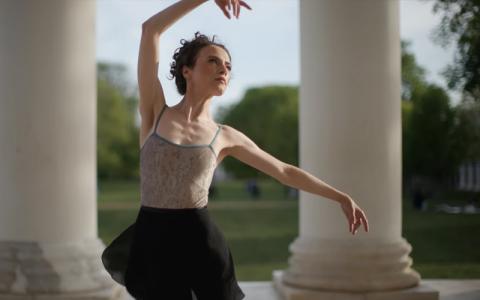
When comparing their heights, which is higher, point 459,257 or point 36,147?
point 36,147

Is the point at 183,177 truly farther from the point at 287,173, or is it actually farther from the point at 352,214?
the point at 352,214

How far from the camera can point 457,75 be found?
19.3 metres

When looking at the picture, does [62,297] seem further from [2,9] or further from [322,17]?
[322,17]

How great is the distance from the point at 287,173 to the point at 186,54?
151 cm

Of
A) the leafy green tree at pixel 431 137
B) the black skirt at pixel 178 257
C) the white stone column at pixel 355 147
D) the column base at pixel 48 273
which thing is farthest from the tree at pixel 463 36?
the leafy green tree at pixel 431 137

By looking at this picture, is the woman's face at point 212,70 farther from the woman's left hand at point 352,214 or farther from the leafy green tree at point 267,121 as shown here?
the leafy green tree at point 267,121

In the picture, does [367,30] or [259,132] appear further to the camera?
[259,132]

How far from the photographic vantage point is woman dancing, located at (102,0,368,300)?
5.95 metres

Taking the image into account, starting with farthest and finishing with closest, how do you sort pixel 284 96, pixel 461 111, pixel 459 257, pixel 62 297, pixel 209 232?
pixel 284 96, pixel 461 111, pixel 459 257, pixel 62 297, pixel 209 232

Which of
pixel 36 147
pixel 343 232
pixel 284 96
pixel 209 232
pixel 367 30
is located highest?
pixel 284 96

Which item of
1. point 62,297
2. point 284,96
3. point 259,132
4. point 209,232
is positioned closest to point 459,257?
point 62,297

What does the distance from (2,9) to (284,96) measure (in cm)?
15747

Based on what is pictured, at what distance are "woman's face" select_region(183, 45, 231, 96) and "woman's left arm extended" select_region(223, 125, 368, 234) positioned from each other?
431 millimetres

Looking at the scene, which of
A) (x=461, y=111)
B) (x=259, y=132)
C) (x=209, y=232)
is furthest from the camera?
(x=259, y=132)
